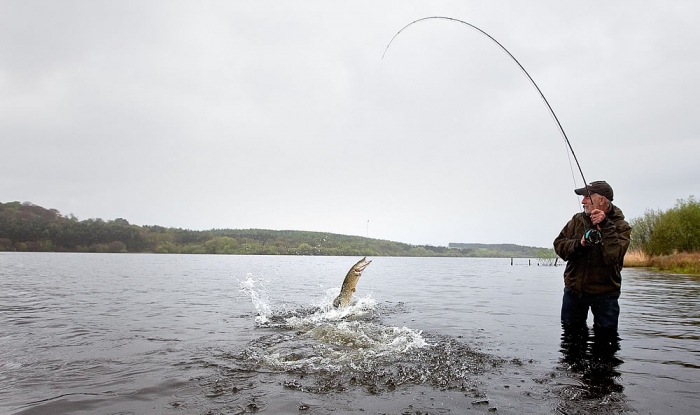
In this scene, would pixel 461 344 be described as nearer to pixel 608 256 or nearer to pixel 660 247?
pixel 608 256

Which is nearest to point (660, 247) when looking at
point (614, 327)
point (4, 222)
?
point (614, 327)

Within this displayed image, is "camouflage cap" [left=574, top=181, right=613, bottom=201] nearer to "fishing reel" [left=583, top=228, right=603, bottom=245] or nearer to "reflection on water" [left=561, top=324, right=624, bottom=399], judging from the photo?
"fishing reel" [left=583, top=228, right=603, bottom=245]

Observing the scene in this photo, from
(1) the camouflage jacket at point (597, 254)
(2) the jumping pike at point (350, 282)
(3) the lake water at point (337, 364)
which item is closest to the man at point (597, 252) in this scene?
(1) the camouflage jacket at point (597, 254)

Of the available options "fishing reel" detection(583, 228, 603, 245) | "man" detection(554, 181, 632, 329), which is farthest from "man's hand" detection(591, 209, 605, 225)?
"fishing reel" detection(583, 228, 603, 245)

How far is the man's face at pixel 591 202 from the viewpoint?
6.86 m

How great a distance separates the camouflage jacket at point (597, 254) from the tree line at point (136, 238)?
11402cm

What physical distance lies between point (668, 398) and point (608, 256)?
2074mm

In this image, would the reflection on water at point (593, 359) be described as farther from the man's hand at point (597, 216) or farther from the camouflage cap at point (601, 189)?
the camouflage cap at point (601, 189)

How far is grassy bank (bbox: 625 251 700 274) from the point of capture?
3875cm

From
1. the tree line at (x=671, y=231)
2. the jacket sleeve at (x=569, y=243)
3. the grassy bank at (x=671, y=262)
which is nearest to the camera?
the jacket sleeve at (x=569, y=243)

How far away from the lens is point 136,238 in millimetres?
132375

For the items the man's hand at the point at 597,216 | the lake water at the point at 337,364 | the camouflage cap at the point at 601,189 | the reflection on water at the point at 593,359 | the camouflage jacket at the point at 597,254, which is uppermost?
the camouflage cap at the point at 601,189

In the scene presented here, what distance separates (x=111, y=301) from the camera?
53.7 feet

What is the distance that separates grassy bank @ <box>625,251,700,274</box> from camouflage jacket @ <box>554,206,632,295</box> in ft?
131
